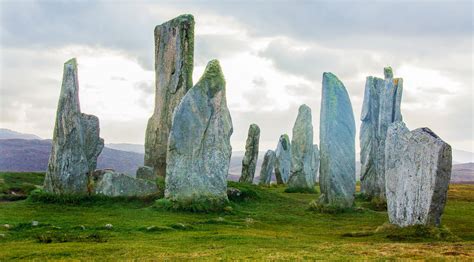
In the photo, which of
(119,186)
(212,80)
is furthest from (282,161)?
(119,186)

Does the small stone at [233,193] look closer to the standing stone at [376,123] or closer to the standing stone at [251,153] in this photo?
the standing stone at [376,123]

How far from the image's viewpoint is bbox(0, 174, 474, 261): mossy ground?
696 inches

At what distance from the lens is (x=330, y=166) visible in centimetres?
3080

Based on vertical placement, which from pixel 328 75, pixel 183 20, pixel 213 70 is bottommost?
pixel 213 70

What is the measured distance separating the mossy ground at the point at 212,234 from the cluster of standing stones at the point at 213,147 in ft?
4.10

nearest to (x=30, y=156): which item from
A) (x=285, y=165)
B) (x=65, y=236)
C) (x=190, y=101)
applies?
(x=285, y=165)

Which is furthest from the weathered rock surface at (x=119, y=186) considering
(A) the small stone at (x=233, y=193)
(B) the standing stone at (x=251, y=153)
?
(B) the standing stone at (x=251, y=153)

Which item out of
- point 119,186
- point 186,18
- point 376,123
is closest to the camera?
point 119,186

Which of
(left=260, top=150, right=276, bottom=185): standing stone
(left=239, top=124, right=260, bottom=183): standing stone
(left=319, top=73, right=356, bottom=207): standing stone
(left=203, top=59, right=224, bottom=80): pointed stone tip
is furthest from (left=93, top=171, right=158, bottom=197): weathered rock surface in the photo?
(left=260, top=150, right=276, bottom=185): standing stone

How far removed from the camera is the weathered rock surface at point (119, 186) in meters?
30.6

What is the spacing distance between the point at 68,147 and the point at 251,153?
23.7 metres

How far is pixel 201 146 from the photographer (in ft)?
95.1

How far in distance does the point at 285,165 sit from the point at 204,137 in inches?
1246

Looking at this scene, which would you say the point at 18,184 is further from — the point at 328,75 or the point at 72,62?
the point at 328,75
